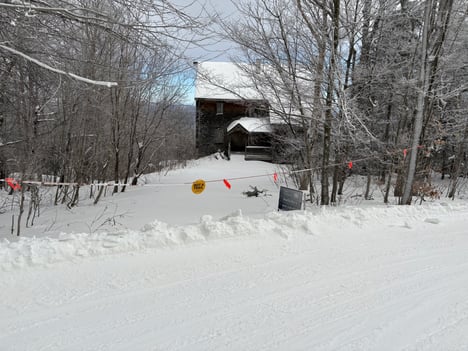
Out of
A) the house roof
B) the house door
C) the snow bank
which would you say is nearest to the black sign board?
the snow bank

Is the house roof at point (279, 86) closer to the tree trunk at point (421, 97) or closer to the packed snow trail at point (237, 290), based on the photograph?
the tree trunk at point (421, 97)

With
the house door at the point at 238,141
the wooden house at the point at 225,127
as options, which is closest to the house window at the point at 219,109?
the wooden house at the point at 225,127

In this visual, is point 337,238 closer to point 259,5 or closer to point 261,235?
point 261,235

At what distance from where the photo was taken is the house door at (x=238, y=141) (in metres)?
29.4

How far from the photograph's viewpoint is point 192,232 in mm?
4590

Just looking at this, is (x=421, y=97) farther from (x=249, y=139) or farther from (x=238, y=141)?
(x=238, y=141)

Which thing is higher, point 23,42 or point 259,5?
point 259,5

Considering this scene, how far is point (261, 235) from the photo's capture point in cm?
477

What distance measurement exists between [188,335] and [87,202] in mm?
9622

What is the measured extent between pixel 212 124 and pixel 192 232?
27556 millimetres

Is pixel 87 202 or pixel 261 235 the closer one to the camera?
pixel 261 235

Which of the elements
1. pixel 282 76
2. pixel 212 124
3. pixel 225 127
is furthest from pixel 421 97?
pixel 212 124

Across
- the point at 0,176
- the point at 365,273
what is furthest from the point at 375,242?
the point at 0,176

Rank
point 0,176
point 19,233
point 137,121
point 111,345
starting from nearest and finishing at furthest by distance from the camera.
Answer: point 111,345
point 19,233
point 137,121
point 0,176
